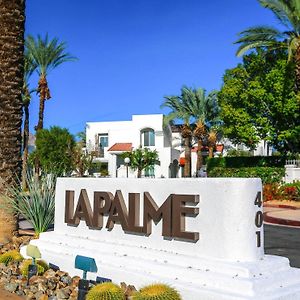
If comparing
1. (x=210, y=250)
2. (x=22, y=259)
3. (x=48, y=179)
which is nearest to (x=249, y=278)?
(x=210, y=250)

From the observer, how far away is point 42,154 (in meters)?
45.5

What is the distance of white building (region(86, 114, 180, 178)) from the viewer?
177ft

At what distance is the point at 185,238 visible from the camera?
6.62 metres

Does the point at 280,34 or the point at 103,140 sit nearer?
the point at 280,34

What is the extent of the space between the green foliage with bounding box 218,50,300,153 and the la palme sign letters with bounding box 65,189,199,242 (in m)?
28.3

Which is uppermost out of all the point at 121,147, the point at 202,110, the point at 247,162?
the point at 202,110

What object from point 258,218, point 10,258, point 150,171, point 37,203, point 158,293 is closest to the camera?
point 158,293

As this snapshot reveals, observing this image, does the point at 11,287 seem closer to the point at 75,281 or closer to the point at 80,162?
the point at 75,281

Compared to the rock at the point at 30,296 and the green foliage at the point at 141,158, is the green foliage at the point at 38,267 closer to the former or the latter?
the rock at the point at 30,296

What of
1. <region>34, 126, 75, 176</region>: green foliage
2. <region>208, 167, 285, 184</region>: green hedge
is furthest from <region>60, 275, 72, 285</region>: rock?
<region>34, 126, 75, 176</region>: green foliage

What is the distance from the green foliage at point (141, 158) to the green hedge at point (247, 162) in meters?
8.14

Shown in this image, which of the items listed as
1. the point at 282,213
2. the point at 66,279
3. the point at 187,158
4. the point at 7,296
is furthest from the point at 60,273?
the point at 187,158

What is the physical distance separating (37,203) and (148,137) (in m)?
45.6

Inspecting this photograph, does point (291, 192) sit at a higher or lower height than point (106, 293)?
higher
